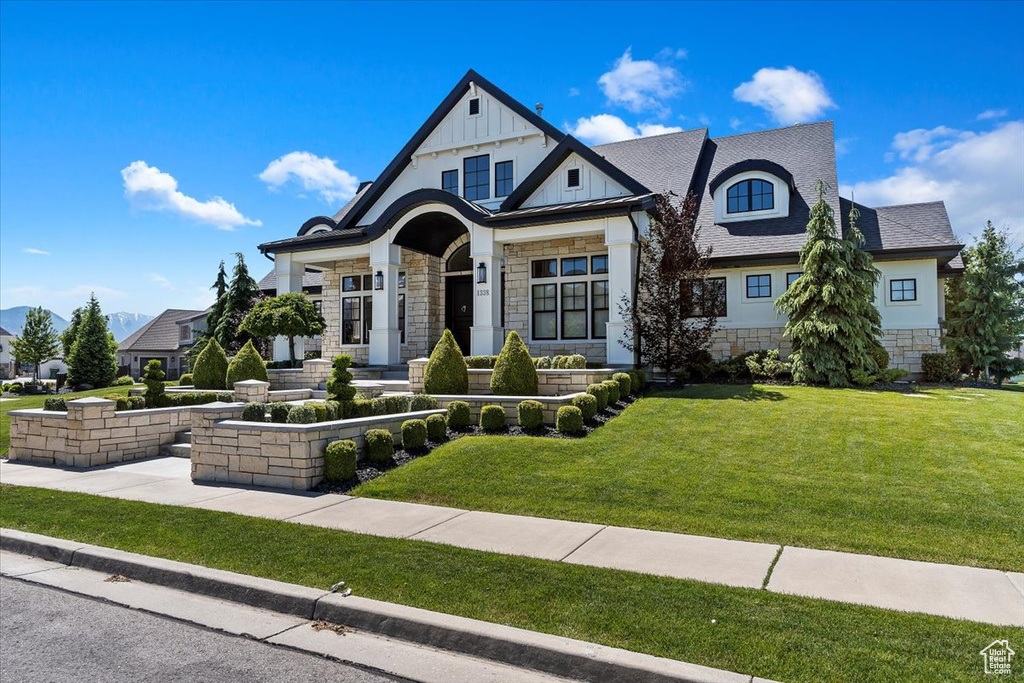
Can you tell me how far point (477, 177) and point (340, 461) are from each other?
1331cm

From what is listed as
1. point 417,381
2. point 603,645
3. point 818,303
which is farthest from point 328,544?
point 818,303

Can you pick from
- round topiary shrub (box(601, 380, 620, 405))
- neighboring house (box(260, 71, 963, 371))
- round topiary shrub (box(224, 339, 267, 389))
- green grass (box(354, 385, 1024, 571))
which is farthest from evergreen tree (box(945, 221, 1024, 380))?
round topiary shrub (box(224, 339, 267, 389))

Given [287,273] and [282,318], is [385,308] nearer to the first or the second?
[282,318]

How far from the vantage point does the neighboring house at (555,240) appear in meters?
16.6

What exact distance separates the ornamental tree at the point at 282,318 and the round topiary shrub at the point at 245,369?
0.91 meters

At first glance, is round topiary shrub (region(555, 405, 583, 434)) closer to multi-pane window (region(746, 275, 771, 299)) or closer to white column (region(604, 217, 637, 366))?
white column (region(604, 217, 637, 366))

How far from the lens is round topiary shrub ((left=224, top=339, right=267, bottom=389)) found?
1590 cm

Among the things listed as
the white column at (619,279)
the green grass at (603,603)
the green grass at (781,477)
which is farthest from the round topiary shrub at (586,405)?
the green grass at (603,603)

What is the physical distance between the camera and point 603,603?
4543 mm

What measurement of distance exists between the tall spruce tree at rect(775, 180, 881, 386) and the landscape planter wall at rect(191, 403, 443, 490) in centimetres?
1023

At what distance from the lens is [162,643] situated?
4.42 metres

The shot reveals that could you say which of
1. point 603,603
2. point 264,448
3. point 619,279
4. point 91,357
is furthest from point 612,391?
point 91,357

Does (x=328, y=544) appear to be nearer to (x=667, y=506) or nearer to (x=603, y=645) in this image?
(x=603, y=645)

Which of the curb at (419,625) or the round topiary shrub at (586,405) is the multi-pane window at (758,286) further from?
the curb at (419,625)
